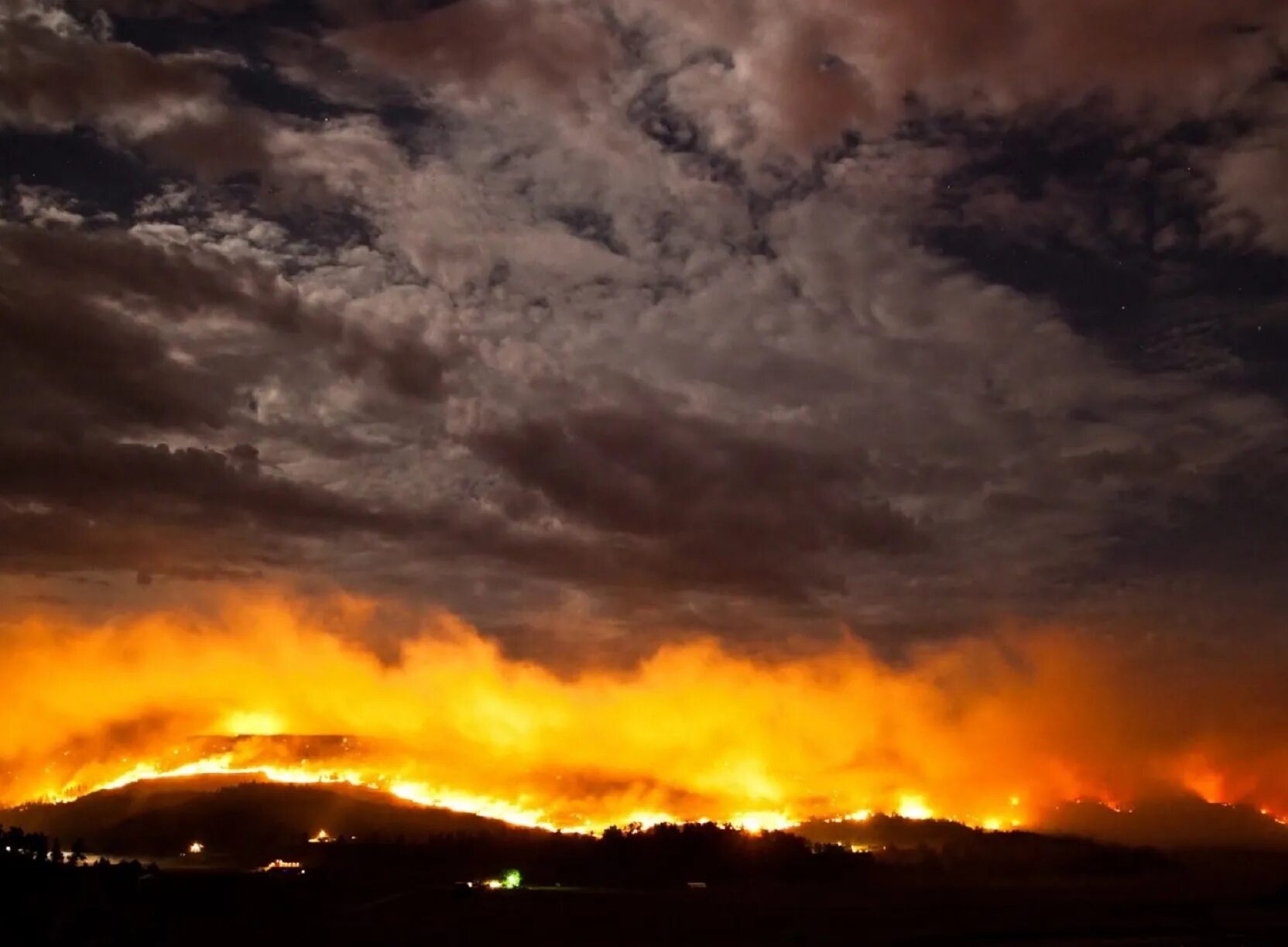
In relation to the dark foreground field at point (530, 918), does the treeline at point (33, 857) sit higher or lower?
higher

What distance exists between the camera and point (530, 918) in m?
126

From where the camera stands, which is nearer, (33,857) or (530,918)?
(530,918)

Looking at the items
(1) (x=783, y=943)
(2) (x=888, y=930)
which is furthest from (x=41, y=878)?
(2) (x=888, y=930)

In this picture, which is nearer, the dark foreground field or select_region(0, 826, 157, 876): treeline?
the dark foreground field

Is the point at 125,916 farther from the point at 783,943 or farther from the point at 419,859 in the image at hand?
the point at 419,859

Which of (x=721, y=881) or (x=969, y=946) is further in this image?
(x=721, y=881)

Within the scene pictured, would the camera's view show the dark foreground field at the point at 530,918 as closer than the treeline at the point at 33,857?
Yes

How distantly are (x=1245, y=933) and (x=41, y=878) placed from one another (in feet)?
417

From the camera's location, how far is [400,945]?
10869cm

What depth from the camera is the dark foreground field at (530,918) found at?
106062 millimetres

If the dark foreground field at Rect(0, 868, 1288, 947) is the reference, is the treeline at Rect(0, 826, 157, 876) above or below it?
above

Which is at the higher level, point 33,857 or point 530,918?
point 33,857

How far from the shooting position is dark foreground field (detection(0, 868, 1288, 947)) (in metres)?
106

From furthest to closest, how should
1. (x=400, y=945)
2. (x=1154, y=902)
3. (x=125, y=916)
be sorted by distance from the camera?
(x=1154, y=902)
(x=400, y=945)
(x=125, y=916)
